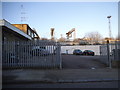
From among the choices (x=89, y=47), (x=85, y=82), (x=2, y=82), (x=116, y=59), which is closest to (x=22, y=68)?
(x=2, y=82)

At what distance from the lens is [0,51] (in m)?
10.2

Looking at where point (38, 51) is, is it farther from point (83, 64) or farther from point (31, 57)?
point (83, 64)

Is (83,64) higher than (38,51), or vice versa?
(38,51)

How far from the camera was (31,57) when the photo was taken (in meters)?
10.3

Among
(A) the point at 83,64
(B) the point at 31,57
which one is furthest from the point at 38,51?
(A) the point at 83,64

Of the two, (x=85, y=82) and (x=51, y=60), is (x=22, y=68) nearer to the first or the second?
(x=51, y=60)

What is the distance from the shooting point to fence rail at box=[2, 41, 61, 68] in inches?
404

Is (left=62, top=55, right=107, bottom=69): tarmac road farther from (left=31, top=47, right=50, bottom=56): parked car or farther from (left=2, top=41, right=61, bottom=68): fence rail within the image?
(left=31, top=47, right=50, bottom=56): parked car

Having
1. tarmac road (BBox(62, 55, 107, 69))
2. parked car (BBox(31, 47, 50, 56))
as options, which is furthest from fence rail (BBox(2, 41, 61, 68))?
tarmac road (BBox(62, 55, 107, 69))

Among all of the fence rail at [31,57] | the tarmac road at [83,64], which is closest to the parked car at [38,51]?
the fence rail at [31,57]

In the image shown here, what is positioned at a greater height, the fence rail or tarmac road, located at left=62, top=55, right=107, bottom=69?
the fence rail

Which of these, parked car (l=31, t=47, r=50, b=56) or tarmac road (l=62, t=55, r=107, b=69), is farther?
tarmac road (l=62, t=55, r=107, b=69)

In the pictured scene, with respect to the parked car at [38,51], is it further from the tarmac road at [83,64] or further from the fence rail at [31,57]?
the tarmac road at [83,64]

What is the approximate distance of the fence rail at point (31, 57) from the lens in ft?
33.7
